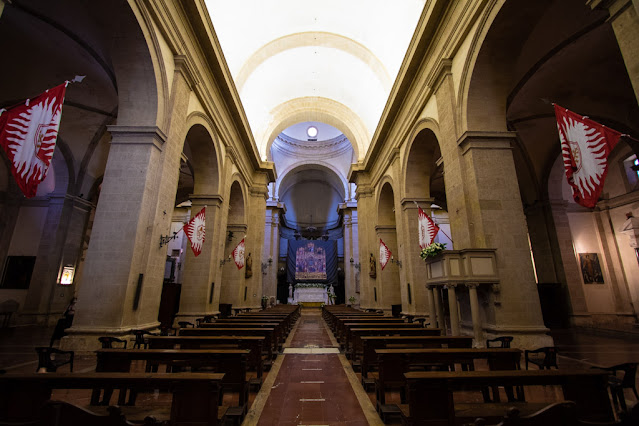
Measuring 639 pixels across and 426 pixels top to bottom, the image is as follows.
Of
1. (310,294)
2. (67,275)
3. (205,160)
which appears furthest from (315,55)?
(310,294)

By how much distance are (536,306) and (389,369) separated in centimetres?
406

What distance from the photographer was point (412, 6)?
32.0ft

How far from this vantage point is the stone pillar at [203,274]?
9469 millimetres

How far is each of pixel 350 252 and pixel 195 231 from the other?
15.6m

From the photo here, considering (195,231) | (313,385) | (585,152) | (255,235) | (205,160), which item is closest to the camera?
(585,152)

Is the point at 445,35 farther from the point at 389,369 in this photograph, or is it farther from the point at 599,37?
the point at 389,369

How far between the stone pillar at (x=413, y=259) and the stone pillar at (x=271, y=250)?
1157 cm

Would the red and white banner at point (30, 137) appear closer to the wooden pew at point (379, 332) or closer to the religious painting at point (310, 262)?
the wooden pew at point (379, 332)

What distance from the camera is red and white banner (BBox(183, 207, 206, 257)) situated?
7.36m

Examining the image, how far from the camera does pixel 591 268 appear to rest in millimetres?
12156

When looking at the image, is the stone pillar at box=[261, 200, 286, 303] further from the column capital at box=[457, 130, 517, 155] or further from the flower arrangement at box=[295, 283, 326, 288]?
the column capital at box=[457, 130, 517, 155]

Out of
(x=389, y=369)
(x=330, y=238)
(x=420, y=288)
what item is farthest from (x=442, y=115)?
(x=330, y=238)

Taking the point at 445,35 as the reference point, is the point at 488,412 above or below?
below

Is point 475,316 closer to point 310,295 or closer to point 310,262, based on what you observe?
point 310,295
